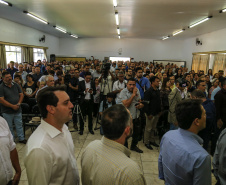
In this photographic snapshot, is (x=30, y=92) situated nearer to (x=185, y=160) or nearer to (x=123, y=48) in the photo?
(x=185, y=160)

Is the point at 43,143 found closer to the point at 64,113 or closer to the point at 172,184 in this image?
the point at 64,113

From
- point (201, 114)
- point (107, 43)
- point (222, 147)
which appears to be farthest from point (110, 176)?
point (107, 43)

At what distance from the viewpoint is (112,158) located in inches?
43.2

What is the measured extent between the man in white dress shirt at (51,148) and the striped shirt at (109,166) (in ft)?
0.59

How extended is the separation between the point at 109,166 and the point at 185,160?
671mm

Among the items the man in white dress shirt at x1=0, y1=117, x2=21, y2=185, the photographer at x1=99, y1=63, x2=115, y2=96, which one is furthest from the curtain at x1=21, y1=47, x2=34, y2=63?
the man in white dress shirt at x1=0, y1=117, x2=21, y2=185

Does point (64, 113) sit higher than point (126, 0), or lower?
lower

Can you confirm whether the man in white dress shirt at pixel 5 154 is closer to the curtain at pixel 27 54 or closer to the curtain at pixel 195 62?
the curtain at pixel 27 54

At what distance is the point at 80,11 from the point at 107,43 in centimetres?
1167

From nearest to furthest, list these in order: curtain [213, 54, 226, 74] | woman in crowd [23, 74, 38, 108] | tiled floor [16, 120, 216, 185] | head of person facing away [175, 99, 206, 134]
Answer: head of person facing away [175, 99, 206, 134]
tiled floor [16, 120, 216, 185]
woman in crowd [23, 74, 38, 108]
curtain [213, 54, 226, 74]

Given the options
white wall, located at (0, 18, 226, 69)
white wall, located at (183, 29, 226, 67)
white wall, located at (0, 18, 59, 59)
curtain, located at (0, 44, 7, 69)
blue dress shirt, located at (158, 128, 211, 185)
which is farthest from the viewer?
white wall, located at (0, 18, 226, 69)

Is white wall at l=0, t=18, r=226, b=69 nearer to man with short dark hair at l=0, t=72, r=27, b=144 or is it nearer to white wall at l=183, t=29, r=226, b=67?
white wall at l=183, t=29, r=226, b=67

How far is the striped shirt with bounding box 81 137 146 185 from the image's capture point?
1029mm

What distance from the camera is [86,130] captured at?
5047 mm
